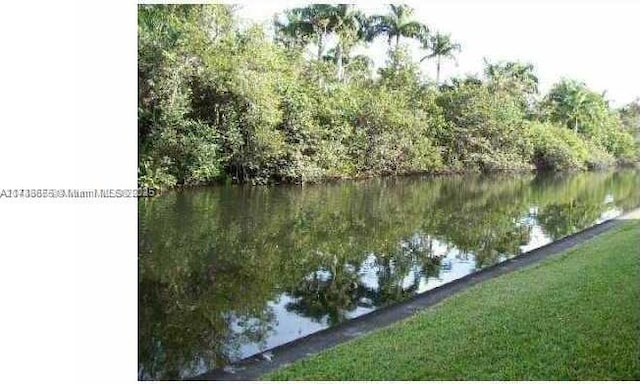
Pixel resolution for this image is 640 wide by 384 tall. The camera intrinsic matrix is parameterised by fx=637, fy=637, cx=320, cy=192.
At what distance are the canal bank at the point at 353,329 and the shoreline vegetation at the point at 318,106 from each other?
11.9 metres

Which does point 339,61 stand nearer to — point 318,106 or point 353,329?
point 318,106

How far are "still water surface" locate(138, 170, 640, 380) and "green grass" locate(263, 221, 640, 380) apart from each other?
61.3 inches

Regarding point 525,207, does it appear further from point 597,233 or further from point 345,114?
point 345,114

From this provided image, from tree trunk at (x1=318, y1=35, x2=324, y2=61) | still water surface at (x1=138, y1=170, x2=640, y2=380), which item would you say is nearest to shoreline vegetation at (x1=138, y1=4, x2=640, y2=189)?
tree trunk at (x1=318, y1=35, x2=324, y2=61)

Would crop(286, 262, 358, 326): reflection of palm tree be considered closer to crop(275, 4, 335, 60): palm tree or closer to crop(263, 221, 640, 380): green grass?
crop(263, 221, 640, 380): green grass

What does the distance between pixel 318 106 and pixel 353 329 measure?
2026cm

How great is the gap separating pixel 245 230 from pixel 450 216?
22.7ft

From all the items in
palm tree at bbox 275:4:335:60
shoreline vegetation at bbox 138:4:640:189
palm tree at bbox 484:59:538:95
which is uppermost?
palm tree at bbox 275:4:335:60

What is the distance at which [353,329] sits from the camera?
7.34m

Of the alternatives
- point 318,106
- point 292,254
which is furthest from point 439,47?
point 292,254

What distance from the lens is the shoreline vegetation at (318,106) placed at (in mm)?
20062

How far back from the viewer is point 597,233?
14.6m

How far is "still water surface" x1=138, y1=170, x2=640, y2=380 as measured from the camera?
25.0 feet
